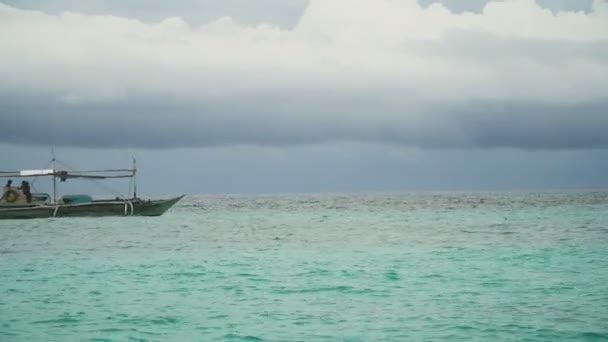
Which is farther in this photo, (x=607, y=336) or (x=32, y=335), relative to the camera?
(x=32, y=335)

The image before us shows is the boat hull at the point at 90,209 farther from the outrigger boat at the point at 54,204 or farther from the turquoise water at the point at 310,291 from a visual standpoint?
the turquoise water at the point at 310,291

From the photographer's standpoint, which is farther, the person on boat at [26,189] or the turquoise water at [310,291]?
the person on boat at [26,189]

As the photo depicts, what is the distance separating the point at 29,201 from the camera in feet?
177

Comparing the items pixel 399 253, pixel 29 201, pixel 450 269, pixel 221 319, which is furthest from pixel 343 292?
pixel 29 201

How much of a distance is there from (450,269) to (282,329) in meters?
11.2

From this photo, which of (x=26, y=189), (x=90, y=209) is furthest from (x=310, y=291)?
(x=26, y=189)

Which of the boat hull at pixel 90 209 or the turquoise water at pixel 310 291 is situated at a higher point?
the boat hull at pixel 90 209

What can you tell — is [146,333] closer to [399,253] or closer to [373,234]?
Answer: [399,253]

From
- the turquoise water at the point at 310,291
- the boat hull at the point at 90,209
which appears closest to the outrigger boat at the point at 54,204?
the boat hull at the point at 90,209

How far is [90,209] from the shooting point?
5497 cm

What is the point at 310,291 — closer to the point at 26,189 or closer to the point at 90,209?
the point at 90,209

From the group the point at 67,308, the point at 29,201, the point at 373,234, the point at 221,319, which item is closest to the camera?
the point at 221,319

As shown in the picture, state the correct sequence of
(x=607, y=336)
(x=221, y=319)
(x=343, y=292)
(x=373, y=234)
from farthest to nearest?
(x=373, y=234), (x=343, y=292), (x=221, y=319), (x=607, y=336)

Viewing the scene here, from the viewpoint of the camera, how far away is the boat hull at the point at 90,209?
2074 inches
